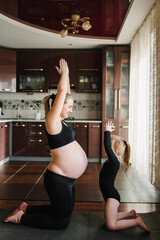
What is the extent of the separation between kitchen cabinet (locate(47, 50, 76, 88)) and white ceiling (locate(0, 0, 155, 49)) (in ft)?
0.44

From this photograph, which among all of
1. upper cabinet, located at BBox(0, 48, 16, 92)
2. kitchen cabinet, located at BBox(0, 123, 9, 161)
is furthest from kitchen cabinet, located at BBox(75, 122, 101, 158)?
→ upper cabinet, located at BBox(0, 48, 16, 92)

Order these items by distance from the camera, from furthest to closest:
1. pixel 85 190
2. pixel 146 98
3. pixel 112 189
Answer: pixel 146 98, pixel 85 190, pixel 112 189

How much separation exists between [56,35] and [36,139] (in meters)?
2.21

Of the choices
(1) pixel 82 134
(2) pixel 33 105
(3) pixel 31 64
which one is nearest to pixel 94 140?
(1) pixel 82 134

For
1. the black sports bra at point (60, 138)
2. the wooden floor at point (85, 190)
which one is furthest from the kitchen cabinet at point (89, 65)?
the black sports bra at point (60, 138)

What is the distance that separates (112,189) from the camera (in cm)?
205

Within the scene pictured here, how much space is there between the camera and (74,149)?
1979 mm

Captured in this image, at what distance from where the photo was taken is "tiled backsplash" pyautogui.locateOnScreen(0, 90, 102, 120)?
5.82 meters

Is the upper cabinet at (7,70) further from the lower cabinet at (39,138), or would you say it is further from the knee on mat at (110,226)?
the knee on mat at (110,226)

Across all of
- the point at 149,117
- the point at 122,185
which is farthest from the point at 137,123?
the point at 122,185

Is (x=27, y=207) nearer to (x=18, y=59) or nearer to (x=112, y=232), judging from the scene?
(x=112, y=232)

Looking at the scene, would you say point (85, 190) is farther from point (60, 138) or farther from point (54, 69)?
point (54, 69)

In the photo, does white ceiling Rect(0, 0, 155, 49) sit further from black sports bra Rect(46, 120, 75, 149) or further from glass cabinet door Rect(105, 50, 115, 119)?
black sports bra Rect(46, 120, 75, 149)

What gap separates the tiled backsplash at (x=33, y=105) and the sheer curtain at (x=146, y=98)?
1.13 meters
